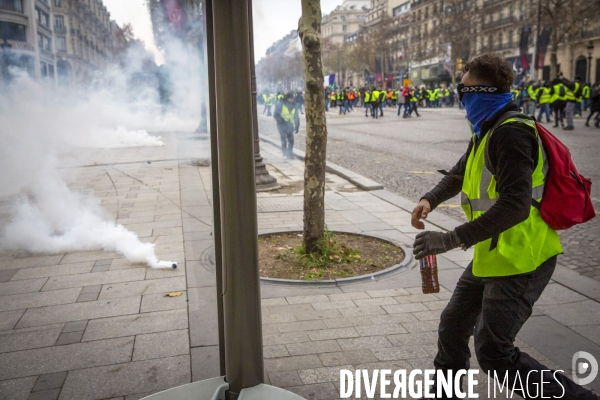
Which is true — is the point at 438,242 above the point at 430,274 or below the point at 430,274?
above

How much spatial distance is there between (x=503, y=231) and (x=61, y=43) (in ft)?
8.01

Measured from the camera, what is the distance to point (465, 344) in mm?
2596

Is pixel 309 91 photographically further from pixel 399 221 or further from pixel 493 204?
pixel 493 204

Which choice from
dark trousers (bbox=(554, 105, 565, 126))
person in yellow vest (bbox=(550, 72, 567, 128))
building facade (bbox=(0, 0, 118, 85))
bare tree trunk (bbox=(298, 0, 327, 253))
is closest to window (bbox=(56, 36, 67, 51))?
building facade (bbox=(0, 0, 118, 85))

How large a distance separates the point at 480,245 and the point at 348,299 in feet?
6.65

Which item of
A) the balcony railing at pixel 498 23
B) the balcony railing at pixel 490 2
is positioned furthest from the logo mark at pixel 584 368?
the balcony railing at pixel 498 23

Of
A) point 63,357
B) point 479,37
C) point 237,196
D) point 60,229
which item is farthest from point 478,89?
point 479,37

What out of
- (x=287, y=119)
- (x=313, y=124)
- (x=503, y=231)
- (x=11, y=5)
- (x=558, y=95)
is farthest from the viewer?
(x=558, y=95)

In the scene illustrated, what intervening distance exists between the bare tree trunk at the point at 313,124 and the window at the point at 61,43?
7.63ft

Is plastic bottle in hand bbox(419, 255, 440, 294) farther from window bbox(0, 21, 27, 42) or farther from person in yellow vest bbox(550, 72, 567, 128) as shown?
person in yellow vest bbox(550, 72, 567, 128)

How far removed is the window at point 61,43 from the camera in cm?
308

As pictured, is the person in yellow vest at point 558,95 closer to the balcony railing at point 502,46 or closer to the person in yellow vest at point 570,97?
the person in yellow vest at point 570,97

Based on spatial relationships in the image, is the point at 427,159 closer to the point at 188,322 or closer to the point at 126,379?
the point at 188,322

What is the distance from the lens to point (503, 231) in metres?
2.17
